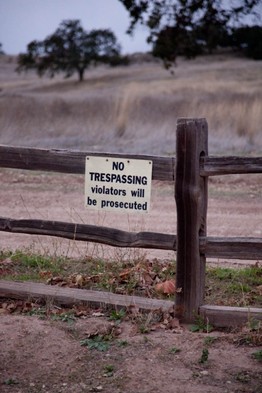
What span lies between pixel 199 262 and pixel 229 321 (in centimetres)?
55

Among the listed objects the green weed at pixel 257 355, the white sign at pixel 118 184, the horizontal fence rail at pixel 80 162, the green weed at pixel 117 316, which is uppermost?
the horizontal fence rail at pixel 80 162

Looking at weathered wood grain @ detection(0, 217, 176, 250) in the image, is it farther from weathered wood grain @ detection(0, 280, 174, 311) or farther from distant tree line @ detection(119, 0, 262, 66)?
distant tree line @ detection(119, 0, 262, 66)

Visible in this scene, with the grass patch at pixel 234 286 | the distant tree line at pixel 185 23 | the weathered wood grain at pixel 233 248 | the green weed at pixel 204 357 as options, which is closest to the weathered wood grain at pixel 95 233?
the weathered wood grain at pixel 233 248

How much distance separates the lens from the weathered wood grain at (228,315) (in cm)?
571

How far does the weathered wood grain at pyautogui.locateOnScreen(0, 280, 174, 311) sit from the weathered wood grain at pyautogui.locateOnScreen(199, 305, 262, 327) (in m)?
0.35

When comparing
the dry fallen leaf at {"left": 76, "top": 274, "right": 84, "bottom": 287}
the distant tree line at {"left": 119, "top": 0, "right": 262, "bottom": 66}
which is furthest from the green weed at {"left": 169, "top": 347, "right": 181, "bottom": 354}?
the distant tree line at {"left": 119, "top": 0, "right": 262, "bottom": 66}

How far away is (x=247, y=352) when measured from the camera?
17.7 ft

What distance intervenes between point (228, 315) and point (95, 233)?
4.60ft

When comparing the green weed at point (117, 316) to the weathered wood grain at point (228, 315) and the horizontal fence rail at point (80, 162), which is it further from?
the horizontal fence rail at point (80, 162)

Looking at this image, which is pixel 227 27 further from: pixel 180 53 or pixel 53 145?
pixel 53 145

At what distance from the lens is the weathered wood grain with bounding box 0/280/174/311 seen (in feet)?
20.1

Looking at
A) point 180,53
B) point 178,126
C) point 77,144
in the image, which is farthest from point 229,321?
point 77,144

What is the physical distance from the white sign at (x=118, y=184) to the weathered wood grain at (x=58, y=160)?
2.0 inches

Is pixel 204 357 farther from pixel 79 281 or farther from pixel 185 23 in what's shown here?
pixel 185 23
